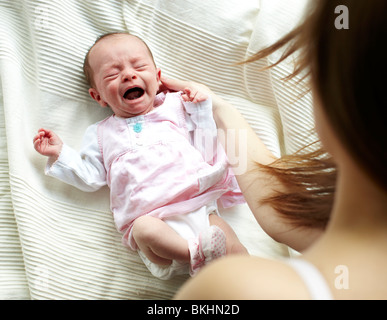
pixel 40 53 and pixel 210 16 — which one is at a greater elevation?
pixel 210 16

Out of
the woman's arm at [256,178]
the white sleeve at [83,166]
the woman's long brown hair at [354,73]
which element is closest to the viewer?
the woman's long brown hair at [354,73]

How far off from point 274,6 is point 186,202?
1.95 feet

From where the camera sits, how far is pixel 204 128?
1177 millimetres

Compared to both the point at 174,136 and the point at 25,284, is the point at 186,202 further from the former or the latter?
the point at 25,284

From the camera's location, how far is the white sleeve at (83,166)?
3.70 feet

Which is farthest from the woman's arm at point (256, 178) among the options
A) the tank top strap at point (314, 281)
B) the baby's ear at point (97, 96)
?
the tank top strap at point (314, 281)

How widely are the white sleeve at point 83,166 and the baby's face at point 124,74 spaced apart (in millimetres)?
107

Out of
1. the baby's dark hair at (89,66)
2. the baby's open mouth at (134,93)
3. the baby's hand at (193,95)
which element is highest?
the baby's dark hair at (89,66)

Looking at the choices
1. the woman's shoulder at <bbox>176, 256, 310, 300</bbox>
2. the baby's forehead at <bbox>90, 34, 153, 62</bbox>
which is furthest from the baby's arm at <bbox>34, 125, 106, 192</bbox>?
the woman's shoulder at <bbox>176, 256, 310, 300</bbox>

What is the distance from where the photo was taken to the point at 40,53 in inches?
47.7

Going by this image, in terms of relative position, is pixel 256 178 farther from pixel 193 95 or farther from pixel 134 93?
pixel 134 93

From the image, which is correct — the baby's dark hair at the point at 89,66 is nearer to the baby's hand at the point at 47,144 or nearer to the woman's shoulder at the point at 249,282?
the baby's hand at the point at 47,144

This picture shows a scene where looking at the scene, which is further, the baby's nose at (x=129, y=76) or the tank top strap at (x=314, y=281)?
the baby's nose at (x=129, y=76)
